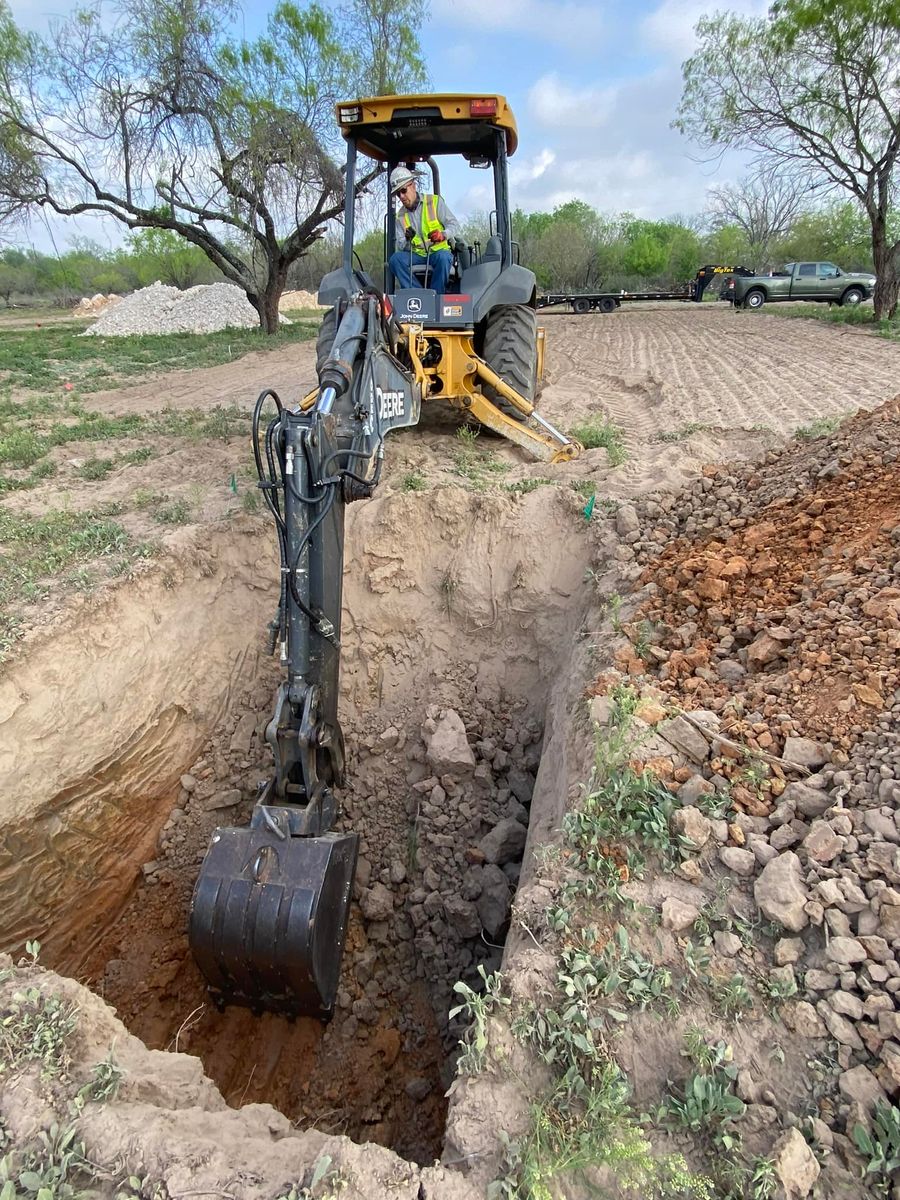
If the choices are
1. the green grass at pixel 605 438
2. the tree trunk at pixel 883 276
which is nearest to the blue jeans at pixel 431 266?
the green grass at pixel 605 438

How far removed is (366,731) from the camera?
4.74 meters

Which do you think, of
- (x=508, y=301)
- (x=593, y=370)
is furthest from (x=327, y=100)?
(x=508, y=301)

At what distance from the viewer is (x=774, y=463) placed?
16.4 ft

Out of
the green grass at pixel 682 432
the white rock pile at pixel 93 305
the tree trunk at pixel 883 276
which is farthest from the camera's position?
the white rock pile at pixel 93 305

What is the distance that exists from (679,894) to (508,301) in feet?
17.2

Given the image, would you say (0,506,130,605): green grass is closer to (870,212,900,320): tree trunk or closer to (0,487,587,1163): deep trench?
(0,487,587,1163): deep trench

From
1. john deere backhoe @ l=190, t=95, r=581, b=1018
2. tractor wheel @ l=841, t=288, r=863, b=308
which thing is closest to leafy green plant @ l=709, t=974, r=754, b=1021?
john deere backhoe @ l=190, t=95, r=581, b=1018

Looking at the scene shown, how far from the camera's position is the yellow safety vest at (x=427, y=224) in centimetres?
574

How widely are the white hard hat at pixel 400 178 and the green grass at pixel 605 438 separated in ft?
7.89

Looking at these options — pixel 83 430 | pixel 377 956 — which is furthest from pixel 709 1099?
pixel 83 430

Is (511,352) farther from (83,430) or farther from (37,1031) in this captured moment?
(37,1031)

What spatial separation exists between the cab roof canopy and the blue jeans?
907 mm

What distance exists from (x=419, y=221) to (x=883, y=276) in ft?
42.2

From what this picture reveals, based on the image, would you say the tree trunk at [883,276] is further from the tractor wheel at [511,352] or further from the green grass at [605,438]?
the tractor wheel at [511,352]
